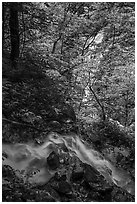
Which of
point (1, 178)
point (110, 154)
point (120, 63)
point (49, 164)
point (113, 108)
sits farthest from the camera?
point (113, 108)

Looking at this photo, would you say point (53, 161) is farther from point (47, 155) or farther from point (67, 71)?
point (67, 71)

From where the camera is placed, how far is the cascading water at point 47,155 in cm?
467

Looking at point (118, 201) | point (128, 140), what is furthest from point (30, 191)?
point (128, 140)

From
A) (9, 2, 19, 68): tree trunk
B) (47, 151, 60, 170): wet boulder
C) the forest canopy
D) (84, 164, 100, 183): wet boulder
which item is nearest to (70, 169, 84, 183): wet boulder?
(84, 164, 100, 183): wet boulder

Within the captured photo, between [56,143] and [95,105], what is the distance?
4.47 m

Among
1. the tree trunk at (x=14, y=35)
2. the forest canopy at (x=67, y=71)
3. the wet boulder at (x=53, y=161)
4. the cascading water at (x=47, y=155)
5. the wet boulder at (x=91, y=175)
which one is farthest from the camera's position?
the tree trunk at (x=14, y=35)

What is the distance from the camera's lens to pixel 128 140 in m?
7.05

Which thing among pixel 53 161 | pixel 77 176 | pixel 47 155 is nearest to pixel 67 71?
pixel 47 155

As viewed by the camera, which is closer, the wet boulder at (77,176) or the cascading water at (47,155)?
the cascading water at (47,155)

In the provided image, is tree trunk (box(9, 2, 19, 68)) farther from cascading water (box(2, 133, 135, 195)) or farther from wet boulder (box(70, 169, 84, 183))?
wet boulder (box(70, 169, 84, 183))

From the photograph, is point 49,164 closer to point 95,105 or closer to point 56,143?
point 56,143

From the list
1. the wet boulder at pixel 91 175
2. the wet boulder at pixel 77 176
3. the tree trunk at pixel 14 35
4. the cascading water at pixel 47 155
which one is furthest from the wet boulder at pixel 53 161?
the tree trunk at pixel 14 35

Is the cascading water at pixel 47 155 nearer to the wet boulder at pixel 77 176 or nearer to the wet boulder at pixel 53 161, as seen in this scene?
the wet boulder at pixel 53 161

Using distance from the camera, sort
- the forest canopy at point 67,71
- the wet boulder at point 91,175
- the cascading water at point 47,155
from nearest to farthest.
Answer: the cascading water at point 47,155
the wet boulder at point 91,175
the forest canopy at point 67,71
